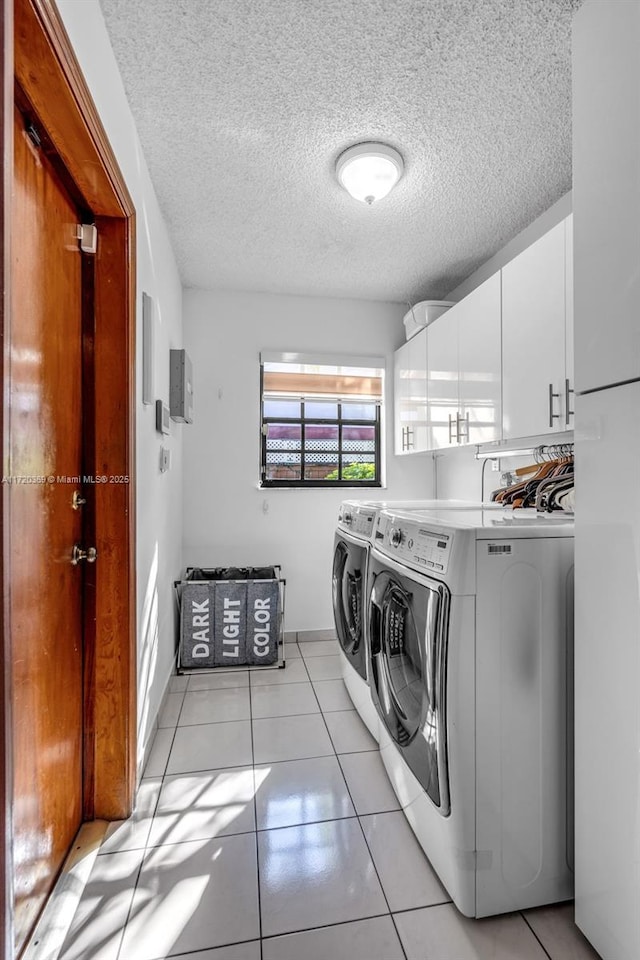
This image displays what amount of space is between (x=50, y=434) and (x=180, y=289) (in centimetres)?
225

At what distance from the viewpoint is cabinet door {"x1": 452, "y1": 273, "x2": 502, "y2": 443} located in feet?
7.44

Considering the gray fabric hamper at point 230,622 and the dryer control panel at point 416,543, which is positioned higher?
the dryer control panel at point 416,543

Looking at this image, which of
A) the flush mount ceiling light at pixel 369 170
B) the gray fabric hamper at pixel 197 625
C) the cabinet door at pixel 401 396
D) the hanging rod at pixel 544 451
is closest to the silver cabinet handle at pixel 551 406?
the hanging rod at pixel 544 451

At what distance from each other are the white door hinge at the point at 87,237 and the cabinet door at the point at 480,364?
5.58 feet

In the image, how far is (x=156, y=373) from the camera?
223cm

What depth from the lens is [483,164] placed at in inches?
80.6

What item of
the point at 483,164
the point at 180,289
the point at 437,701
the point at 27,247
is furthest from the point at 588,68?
the point at 180,289

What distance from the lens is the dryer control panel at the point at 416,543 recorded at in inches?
54.5

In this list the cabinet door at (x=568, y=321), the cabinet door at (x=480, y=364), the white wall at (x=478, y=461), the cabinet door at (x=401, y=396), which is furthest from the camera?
the cabinet door at (x=401, y=396)

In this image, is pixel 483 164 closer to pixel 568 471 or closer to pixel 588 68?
pixel 588 68

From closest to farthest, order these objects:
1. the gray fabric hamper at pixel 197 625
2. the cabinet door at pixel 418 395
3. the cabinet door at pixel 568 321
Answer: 1. the cabinet door at pixel 568 321
2. the gray fabric hamper at pixel 197 625
3. the cabinet door at pixel 418 395

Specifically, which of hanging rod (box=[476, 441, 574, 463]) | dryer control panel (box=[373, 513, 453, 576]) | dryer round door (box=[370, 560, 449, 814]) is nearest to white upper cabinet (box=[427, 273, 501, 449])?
hanging rod (box=[476, 441, 574, 463])

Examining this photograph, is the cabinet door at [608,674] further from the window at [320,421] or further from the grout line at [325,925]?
the window at [320,421]

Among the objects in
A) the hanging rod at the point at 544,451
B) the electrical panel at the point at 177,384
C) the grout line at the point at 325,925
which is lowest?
the grout line at the point at 325,925
